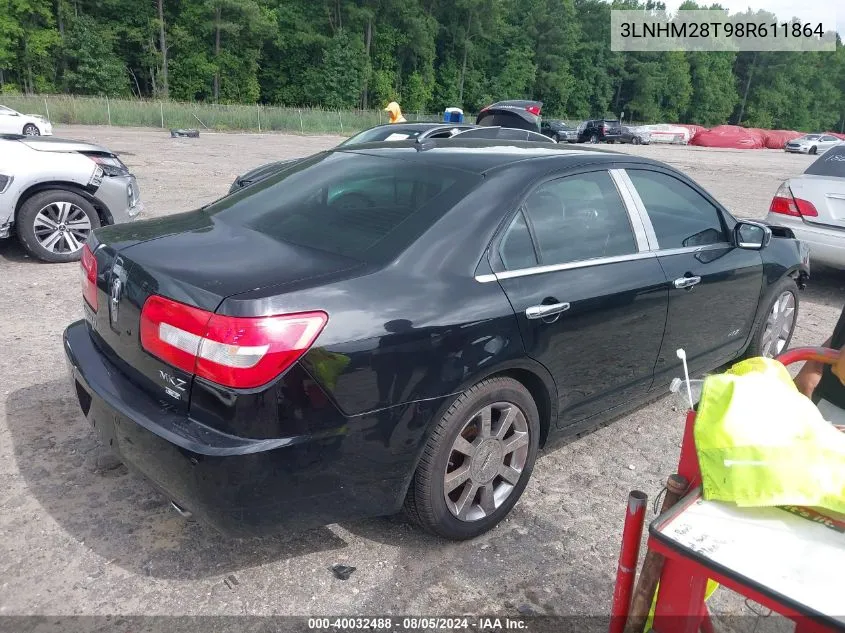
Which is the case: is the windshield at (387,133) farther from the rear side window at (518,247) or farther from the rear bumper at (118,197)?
the rear side window at (518,247)

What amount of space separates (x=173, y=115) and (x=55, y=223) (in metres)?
34.2

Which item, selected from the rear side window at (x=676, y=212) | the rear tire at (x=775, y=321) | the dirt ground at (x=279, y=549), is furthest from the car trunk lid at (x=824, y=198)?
the dirt ground at (x=279, y=549)

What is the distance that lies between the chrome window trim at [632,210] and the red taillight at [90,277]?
2.47 metres

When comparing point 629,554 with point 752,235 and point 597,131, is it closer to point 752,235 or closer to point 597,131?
point 752,235

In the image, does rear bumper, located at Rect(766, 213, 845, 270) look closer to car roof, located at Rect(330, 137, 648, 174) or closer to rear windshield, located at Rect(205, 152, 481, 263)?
car roof, located at Rect(330, 137, 648, 174)

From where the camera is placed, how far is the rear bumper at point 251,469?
86.4 inches

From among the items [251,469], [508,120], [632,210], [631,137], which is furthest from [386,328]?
[631,137]

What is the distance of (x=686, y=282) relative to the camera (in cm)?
355

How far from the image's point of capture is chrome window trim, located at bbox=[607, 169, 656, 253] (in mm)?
3426

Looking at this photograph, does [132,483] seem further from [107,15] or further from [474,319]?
[107,15]

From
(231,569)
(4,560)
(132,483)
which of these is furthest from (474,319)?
(4,560)

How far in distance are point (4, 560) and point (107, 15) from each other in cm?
6061

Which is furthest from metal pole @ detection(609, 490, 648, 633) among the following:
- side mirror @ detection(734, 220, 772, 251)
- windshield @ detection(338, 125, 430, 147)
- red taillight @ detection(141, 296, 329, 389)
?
windshield @ detection(338, 125, 430, 147)

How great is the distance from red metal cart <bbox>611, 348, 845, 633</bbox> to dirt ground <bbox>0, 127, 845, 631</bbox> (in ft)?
2.81
